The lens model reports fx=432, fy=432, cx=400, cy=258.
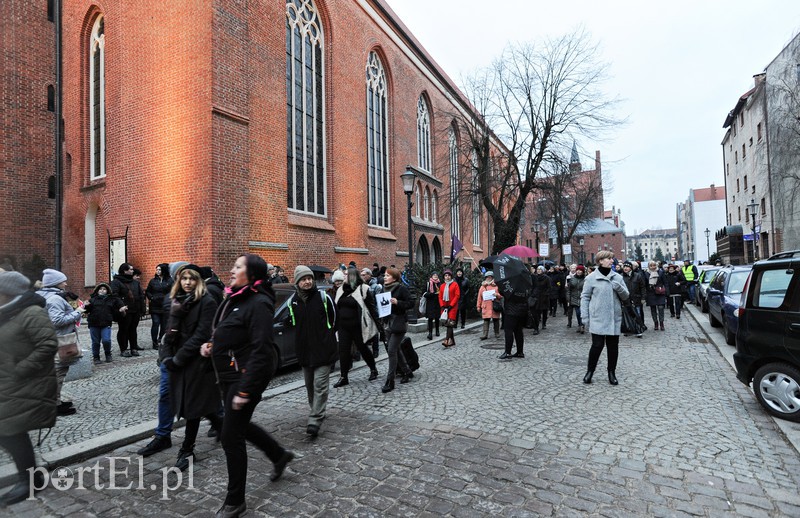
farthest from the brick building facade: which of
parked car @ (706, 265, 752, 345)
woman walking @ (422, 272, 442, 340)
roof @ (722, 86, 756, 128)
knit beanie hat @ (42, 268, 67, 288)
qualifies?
roof @ (722, 86, 756, 128)

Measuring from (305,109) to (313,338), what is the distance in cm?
1441

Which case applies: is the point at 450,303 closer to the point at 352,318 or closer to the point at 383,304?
the point at 383,304

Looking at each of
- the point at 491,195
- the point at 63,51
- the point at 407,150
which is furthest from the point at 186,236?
the point at 407,150

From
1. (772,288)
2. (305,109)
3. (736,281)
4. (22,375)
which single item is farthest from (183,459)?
(305,109)

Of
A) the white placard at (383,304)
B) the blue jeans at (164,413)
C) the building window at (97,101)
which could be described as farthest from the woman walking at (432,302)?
the building window at (97,101)

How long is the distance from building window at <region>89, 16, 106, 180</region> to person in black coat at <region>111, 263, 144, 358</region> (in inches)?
314

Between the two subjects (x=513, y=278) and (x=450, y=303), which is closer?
(x=513, y=278)

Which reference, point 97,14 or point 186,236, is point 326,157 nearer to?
point 186,236

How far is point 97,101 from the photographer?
15.4 m

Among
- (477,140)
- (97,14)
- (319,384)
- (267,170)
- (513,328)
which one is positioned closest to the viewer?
(319,384)

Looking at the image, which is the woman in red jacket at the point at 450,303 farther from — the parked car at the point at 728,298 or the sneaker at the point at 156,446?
the sneaker at the point at 156,446

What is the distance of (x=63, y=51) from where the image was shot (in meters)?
16.0

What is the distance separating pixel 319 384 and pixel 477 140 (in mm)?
18982

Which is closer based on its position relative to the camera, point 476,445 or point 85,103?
point 476,445
